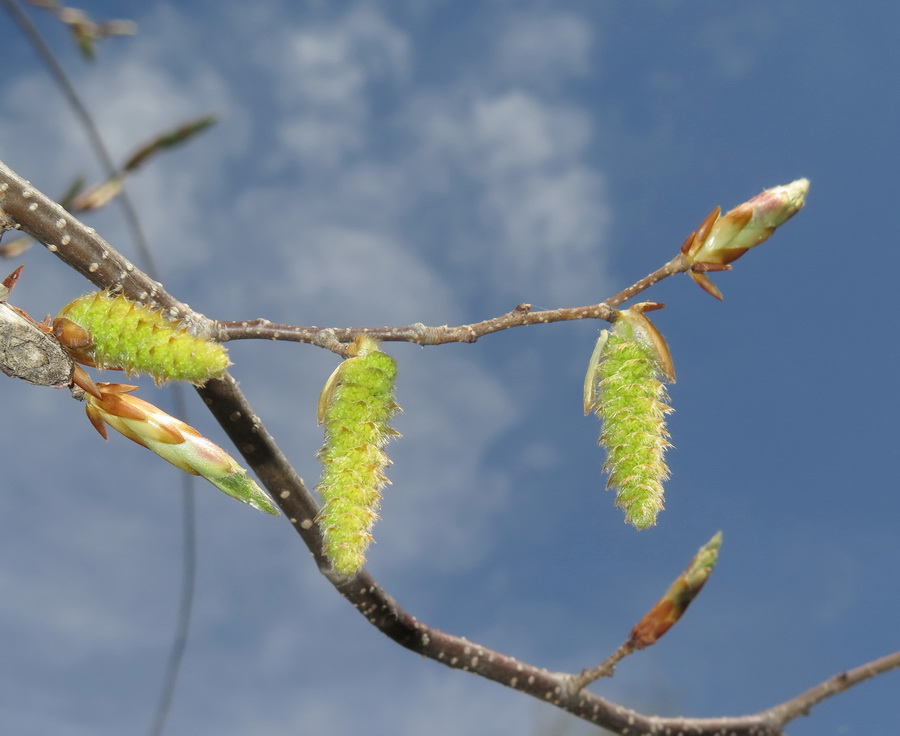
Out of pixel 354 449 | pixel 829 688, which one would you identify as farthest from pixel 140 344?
pixel 829 688

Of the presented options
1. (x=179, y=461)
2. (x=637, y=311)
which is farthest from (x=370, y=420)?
Answer: (x=637, y=311)

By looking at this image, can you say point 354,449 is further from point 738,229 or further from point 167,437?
point 738,229

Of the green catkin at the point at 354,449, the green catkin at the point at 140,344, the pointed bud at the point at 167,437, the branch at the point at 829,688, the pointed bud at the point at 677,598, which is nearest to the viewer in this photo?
the green catkin at the point at 140,344

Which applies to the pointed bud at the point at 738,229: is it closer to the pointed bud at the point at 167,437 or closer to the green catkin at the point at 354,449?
the green catkin at the point at 354,449

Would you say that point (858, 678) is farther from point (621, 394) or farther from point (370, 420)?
point (370, 420)

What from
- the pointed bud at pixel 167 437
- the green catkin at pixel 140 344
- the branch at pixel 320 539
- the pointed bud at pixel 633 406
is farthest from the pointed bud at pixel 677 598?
the green catkin at pixel 140 344

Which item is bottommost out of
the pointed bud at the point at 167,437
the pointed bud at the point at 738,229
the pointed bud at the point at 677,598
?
the pointed bud at the point at 167,437
